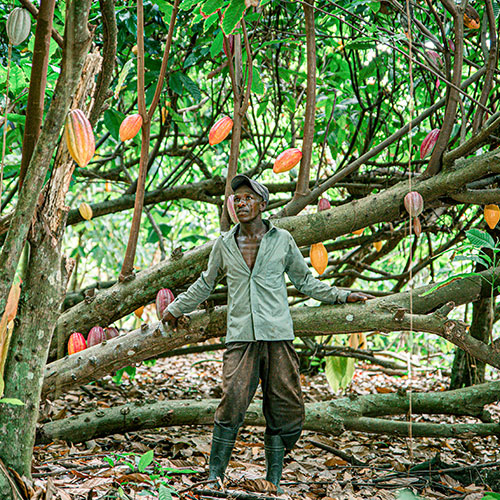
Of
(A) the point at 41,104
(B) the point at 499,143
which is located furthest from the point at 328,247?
(A) the point at 41,104

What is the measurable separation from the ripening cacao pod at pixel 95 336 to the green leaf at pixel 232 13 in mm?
1738

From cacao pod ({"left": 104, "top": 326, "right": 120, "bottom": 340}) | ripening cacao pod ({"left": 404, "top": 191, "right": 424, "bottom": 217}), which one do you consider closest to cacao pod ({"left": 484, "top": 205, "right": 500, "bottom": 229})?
ripening cacao pod ({"left": 404, "top": 191, "right": 424, "bottom": 217})

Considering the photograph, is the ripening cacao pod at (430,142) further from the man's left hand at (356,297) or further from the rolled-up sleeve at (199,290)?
the rolled-up sleeve at (199,290)

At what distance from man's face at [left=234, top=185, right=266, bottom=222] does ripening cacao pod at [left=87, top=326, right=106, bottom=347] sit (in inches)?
38.4

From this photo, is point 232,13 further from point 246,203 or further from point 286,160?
point 286,160

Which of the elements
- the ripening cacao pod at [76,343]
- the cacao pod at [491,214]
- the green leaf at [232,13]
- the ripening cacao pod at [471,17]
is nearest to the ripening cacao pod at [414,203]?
the cacao pod at [491,214]

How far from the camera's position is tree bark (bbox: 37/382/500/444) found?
294 centimetres

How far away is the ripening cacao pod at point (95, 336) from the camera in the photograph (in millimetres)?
2859

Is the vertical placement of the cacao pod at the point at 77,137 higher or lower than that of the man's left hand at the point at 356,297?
higher

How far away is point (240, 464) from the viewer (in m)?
2.73

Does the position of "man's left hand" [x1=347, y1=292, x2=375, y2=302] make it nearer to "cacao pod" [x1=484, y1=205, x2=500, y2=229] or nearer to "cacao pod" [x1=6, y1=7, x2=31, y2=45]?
"cacao pod" [x1=484, y1=205, x2=500, y2=229]

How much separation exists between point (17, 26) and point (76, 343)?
5.13 ft

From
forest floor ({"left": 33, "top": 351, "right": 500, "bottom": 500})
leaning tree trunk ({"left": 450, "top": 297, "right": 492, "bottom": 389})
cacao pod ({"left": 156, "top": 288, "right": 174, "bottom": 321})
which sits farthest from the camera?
leaning tree trunk ({"left": 450, "top": 297, "right": 492, "bottom": 389})

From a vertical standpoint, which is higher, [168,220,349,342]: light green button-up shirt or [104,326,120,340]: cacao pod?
[168,220,349,342]: light green button-up shirt
